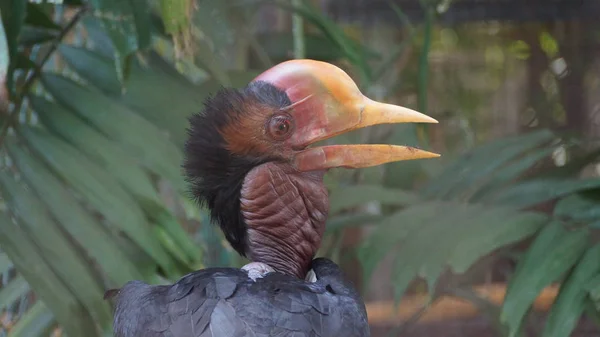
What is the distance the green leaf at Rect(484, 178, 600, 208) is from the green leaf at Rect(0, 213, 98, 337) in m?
0.64

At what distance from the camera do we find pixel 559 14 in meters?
1.82

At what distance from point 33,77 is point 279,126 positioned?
0.47m

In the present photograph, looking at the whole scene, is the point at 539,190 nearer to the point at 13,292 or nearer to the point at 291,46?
the point at 291,46

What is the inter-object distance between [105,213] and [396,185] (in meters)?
0.68

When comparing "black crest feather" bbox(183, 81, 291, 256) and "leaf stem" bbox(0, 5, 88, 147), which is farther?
"leaf stem" bbox(0, 5, 88, 147)

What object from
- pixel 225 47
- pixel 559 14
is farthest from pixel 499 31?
pixel 225 47

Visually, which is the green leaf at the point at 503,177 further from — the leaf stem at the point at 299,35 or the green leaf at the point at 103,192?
the green leaf at the point at 103,192

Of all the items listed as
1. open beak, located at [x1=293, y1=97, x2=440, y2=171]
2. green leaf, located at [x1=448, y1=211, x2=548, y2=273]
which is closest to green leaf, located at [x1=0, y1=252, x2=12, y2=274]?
open beak, located at [x1=293, y1=97, x2=440, y2=171]

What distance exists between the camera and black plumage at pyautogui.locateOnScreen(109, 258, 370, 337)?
0.66 metres

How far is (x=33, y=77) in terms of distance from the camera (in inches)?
41.6

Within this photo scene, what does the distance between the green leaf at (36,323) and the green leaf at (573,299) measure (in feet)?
2.03

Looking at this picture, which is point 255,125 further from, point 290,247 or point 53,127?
point 53,127

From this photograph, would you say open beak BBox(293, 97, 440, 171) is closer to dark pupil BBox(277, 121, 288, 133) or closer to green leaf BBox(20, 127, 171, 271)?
dark pupil BBox(277, 121, 288, 133)

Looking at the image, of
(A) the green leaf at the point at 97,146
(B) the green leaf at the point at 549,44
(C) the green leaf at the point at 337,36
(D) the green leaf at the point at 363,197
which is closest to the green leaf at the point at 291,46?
(C) the green leaf at the point at 337,36
